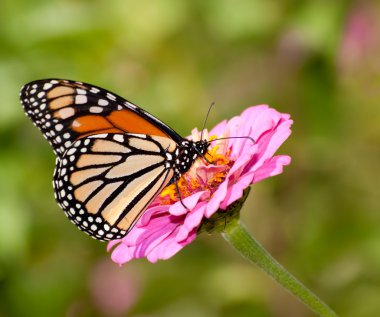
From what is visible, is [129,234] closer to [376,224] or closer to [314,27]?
[376,224]

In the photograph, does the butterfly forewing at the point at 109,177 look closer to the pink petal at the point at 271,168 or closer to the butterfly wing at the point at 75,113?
the butterfly wing at the point at 75,113

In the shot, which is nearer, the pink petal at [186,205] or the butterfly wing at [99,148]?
the pink petal at [186,205]

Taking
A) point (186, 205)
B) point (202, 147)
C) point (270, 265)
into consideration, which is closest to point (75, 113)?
point (202, 147)

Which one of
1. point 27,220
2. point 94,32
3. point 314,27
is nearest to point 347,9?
point 314,27

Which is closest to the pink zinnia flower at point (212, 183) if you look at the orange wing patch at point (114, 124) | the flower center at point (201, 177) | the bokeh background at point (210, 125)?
the flower center at point (201, 177)

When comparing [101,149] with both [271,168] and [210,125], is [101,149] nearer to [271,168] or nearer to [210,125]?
[271,168]

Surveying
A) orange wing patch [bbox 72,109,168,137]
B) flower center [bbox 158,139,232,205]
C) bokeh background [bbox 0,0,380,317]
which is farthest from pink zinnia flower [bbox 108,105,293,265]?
bokeh background [bbox 0,0,380,317]
